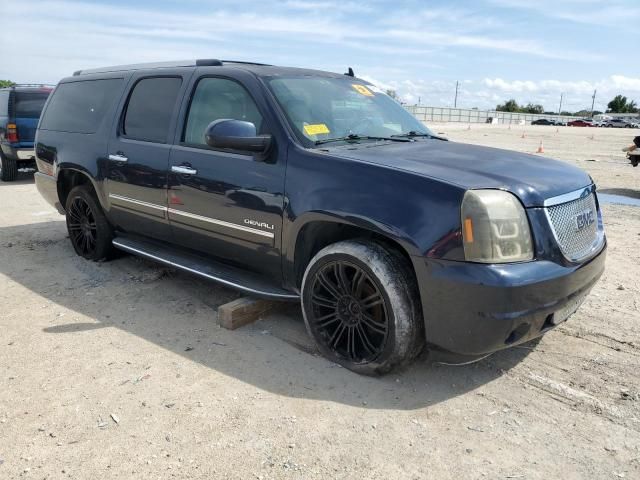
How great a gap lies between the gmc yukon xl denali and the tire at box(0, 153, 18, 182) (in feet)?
23.6

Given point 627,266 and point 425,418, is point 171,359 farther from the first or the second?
point 627,266

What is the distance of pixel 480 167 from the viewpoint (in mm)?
3174

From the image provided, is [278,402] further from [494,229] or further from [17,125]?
[17,125]

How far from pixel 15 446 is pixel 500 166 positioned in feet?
9.76

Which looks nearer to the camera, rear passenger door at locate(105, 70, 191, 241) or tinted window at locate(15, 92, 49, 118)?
rear passenger door at locate(105, 70, 191, 241)

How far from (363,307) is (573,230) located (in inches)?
50.4

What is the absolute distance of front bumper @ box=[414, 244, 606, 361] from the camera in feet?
8.85

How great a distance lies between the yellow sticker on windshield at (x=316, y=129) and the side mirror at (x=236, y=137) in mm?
271

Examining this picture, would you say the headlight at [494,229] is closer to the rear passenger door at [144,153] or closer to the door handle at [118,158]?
the rear passenger door at [144,153]

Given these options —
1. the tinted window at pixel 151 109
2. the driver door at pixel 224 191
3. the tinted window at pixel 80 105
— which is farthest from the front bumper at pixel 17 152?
the driver door at pixel 224 191

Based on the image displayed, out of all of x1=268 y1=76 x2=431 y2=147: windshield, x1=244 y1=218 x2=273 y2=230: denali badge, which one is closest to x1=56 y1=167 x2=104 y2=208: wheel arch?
x1=244 y1=218 x2=273 y2=230: denali badge

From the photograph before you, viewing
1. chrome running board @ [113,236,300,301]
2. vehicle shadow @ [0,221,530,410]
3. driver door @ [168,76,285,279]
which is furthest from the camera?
chrome running board @ [113,236,300,301]

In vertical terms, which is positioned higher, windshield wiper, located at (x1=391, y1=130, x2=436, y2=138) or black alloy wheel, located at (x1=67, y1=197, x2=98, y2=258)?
windshield wiper, located at (x1=391, y1=130, x2=436, y2=138)

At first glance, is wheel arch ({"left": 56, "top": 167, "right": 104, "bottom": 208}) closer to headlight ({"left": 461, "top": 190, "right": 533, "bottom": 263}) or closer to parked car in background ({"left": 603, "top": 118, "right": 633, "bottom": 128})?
headlight ({"left": 461, "top": 190, "right": 533, "bottom": 263})
